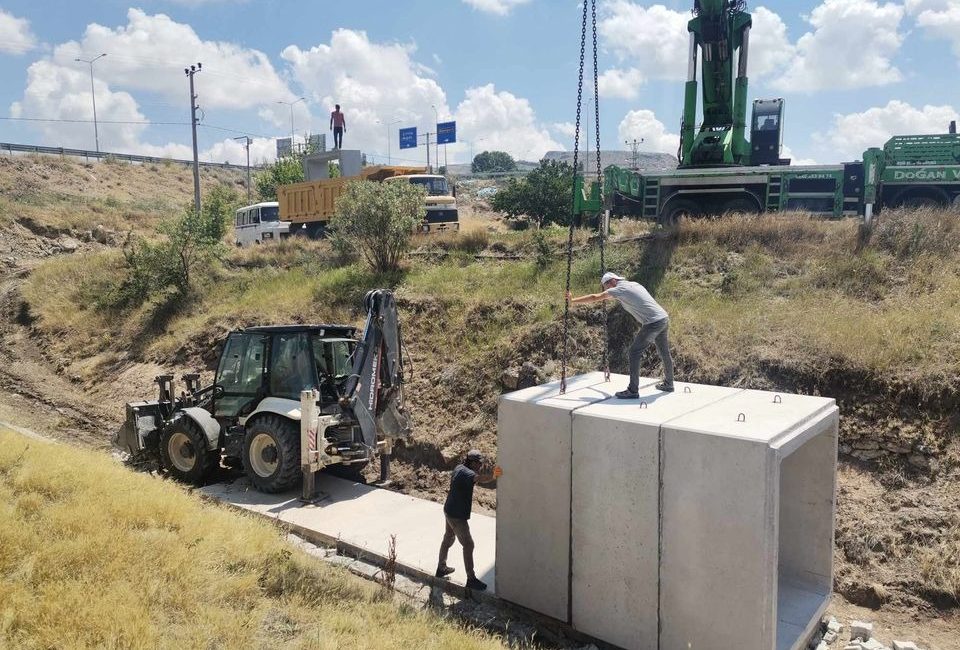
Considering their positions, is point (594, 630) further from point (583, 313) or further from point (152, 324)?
point (152, 324)

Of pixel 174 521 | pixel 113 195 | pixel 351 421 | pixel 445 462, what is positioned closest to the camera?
pixel 174 521

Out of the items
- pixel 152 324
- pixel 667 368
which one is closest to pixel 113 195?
pixel 152 324

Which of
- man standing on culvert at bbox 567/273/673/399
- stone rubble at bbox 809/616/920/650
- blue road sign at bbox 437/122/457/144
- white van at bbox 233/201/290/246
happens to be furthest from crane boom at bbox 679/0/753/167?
blue road sign at bbox 437/122/457/144

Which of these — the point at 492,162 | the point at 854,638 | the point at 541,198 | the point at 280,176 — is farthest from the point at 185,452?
the point at 492,162

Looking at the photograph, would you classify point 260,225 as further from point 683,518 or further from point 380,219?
point 683,518

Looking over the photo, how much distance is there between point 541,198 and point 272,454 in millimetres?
20195

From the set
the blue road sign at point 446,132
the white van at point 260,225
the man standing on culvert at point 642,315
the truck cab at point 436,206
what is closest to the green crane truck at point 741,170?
the truck cab at point 436,206

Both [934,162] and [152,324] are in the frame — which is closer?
[934,162]

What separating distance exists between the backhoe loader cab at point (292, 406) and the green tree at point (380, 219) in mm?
7304

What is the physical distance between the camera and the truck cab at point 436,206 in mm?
20016

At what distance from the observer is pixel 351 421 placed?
8.92 metres

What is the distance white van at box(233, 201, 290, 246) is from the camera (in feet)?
84.1

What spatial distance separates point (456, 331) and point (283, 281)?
7.27 meters

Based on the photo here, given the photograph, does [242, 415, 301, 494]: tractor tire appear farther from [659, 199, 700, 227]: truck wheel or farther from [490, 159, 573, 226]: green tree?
[490, 159, 573, 226]: green tree
